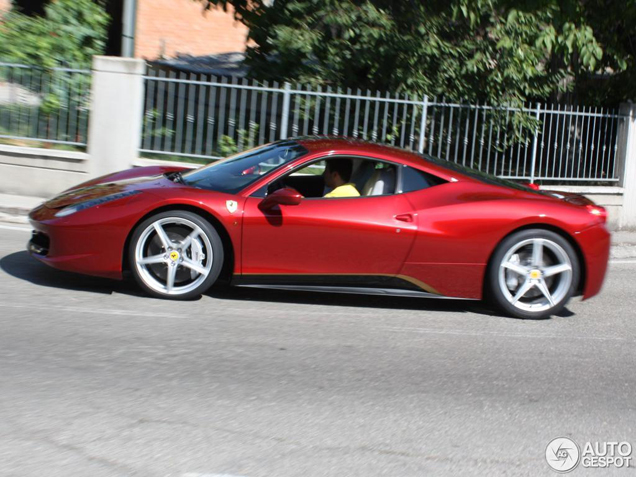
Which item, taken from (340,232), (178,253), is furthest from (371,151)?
(178,253)

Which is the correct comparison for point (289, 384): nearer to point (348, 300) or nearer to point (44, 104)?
point (348, 300)

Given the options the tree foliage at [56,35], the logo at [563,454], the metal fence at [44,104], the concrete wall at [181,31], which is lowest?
the logo at [563,454]

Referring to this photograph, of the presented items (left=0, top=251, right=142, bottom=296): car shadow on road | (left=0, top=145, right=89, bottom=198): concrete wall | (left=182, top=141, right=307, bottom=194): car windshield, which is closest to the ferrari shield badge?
(left=182, top=141, right=307, bottom=194): car windshield

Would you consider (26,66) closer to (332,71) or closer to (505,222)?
(332,71)

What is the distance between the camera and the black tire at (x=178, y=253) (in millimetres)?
6195

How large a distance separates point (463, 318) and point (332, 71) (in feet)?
24.3

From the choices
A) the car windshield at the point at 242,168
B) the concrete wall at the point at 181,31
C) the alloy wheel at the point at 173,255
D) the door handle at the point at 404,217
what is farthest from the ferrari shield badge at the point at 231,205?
the concrete wall at the point at 181,31

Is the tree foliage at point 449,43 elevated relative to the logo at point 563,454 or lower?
elevated

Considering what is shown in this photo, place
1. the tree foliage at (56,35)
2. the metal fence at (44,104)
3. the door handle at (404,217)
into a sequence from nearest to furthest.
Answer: the door handle at (404,217), the metal fence at (44,104), the tree foliage at (56,35)

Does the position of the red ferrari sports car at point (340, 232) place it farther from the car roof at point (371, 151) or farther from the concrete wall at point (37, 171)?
the concrete wall at point (37, 171)

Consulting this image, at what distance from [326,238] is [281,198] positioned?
1.54 ft

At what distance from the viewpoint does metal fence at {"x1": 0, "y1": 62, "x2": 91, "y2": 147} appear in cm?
1167

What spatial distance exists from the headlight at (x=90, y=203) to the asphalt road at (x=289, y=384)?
0.64 metres

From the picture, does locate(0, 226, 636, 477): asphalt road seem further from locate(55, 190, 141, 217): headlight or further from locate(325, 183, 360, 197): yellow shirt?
locate(325, 183, 360, 197): yellow shirt
